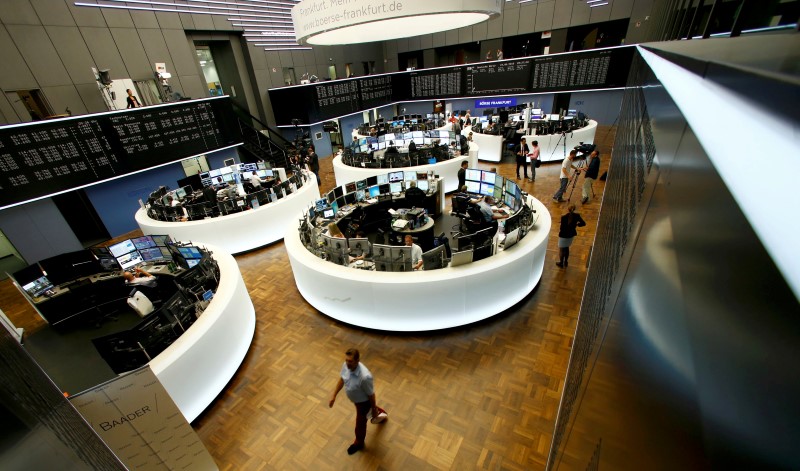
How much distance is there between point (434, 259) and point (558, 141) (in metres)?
8.33

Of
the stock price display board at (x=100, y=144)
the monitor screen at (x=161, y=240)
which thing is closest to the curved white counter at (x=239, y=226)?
the monitor screen at (x=161, y=240)

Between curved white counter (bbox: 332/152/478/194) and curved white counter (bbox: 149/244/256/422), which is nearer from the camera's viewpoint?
curved white counter (bbox: 149/244/256/422)

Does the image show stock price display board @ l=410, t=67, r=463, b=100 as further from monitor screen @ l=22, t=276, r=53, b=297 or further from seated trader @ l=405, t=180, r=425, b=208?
monitor screen @ l=22, t=276, r=53, b=297

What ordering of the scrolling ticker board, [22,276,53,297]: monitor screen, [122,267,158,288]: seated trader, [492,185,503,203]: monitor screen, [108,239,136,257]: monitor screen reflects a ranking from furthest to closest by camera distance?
the scrolling ticker board, [492,185,503,203]: monitor screen, [108,239,136,257]: monitor screen, [122,267,158,288]: seated trader, [22,276,53,297]: monitor screen

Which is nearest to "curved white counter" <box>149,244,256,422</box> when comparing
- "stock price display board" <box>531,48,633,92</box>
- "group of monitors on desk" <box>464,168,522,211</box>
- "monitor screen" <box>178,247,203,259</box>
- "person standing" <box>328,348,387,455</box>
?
"monitor screen" <box>178,247,203,259</box>

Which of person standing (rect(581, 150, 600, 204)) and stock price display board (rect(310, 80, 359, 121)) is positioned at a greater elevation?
Answer: stock price display board (rect(310, 80, 359, 121))

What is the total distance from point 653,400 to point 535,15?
18462 millimetres

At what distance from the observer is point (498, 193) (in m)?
6.98

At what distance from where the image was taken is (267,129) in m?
13.6

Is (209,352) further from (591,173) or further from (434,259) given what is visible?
Answer: (591,173)

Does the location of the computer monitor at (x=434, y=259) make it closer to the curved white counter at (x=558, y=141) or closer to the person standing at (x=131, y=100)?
the curved white counter at (x=558, y=141)

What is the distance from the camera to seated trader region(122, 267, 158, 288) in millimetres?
5641

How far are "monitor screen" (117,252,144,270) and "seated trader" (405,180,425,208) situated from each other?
17.0ft

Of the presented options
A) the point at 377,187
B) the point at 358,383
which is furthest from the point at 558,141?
the point at 358,383
